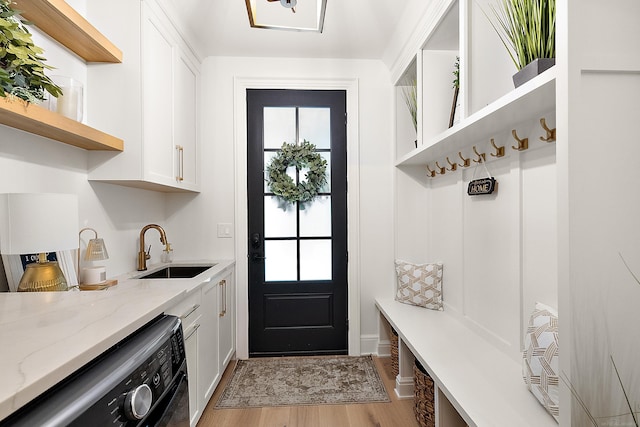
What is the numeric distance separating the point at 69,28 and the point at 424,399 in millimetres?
2527

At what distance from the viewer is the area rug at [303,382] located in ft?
7.27

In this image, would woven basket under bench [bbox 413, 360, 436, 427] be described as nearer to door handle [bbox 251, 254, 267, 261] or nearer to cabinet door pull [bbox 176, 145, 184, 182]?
door handle [bbox 251, 254, 267, 261]

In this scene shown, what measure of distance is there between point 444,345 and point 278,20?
214cm

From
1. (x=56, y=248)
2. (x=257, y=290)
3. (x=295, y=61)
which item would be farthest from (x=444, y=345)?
(x=295, y=61)

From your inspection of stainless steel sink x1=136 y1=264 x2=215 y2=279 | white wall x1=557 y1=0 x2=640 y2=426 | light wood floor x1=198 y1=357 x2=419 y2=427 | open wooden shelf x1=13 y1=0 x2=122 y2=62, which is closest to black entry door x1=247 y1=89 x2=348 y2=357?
stainless steel sink x1=136 y1=264 x2=215 y2=279

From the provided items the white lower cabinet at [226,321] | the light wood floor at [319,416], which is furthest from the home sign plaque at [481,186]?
the white lower cabinet at [226,321]

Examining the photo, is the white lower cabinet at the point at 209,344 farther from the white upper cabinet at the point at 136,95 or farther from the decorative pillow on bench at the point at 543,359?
the decorative pillow on bench at the point at 543,359

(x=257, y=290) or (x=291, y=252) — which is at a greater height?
(x=291, y=252)

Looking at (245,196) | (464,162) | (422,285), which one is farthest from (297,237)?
(464,162)

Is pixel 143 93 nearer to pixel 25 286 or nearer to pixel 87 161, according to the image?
pixel 87 161

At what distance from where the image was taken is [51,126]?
131 cm

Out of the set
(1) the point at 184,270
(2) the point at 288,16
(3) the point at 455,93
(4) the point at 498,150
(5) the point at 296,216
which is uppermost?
(2) the point at 288,16

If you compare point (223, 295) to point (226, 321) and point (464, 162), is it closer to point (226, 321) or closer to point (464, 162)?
point (226, 321)

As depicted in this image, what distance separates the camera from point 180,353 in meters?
1.13
